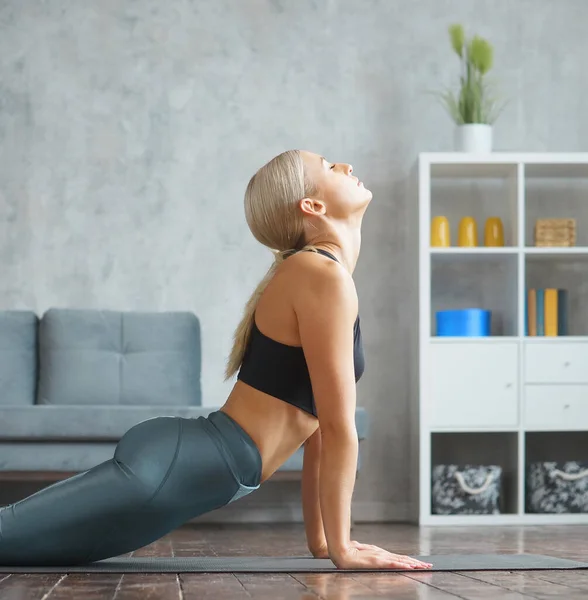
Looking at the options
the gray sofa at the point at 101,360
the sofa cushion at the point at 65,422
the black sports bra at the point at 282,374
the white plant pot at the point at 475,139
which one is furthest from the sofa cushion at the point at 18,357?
the black sports bra at the point at 282,374

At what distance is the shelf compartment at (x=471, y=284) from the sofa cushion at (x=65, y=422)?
1.69m

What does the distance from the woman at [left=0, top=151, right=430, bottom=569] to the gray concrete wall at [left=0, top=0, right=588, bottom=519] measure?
2.55 meters

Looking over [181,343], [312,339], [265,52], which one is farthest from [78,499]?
[265,52]

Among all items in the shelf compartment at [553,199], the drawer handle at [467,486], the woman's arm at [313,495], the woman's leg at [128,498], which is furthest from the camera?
the shelf compartment at [553,199]

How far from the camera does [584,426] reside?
421cm

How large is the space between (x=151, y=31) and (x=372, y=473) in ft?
7.94

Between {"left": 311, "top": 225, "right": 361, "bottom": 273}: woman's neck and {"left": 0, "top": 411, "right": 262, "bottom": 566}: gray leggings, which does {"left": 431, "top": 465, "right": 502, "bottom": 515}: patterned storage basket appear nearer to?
{"left": 311, "top": 225, "right": 361, "bottom": 273}: woman's neck

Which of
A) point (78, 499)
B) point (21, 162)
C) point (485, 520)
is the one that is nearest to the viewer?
Result: point (78, 499)

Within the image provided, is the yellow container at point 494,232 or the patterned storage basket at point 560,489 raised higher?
the yellow container at point 494,232

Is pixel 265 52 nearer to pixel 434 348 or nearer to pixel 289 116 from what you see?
pixel 289 116

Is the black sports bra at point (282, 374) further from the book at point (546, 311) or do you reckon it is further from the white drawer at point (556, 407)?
the book at point (546, 311)

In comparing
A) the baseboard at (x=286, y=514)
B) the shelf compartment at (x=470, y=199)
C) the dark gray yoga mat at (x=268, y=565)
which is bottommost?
the baseboard at (x=286, y=514)

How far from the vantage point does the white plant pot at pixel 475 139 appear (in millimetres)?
4324

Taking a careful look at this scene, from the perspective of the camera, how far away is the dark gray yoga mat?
1956mm
